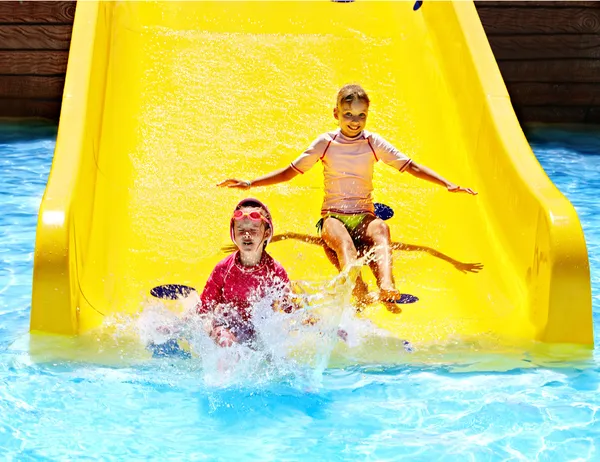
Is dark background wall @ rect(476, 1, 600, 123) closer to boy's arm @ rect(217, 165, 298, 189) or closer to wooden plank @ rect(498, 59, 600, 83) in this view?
wooden plank @ rect(498, 59, 600, 83)

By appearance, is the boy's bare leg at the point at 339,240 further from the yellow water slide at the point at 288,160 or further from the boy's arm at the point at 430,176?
the boy's arm at the point at 430,176

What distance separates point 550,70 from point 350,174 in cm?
400

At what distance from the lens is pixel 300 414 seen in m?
3.35

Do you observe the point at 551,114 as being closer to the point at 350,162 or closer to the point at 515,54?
the point at 515,54

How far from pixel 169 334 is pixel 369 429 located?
946mm

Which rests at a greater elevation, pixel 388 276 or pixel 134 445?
pixel 388 276

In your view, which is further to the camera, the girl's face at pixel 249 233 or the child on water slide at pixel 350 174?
the child on water slide at pixel 350 174

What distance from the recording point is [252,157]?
16.5 ft

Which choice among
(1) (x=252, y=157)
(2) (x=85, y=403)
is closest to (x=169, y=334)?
(2) (x=85, y=403)

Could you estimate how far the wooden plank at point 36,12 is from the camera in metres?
7.40

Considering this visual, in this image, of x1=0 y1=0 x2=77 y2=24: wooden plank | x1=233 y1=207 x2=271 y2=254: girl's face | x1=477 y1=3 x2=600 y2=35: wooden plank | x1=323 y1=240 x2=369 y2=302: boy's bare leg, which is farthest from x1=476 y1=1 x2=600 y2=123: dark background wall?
x1=233 y1=207 x2=271 y2=254: girl's face

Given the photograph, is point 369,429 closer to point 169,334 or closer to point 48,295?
point 169,334

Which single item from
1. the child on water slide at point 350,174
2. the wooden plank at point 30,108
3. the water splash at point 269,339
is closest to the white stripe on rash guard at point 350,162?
the child on water slide at point 350,174

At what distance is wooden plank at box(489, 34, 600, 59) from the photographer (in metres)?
7.73
